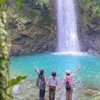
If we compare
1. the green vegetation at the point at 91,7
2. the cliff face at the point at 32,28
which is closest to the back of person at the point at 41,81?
the cliff face at the point at 32,28

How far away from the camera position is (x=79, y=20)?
2831 centimetres

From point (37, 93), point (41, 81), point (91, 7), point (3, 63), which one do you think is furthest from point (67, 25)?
point (3, 63)

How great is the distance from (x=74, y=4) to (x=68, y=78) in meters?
20.7

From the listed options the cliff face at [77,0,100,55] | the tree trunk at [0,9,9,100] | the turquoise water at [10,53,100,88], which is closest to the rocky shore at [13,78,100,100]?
the turquoise water at [10,53,100,88]

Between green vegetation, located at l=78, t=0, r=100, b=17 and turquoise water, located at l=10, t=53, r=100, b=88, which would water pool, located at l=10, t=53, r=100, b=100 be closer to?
turquoise water, located at l=10, t=53, r=100, b=88

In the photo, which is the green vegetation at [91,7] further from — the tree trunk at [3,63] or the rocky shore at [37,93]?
the tree trunk at [3,63]

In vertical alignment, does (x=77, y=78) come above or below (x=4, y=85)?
below

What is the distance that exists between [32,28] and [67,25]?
14.3 feet

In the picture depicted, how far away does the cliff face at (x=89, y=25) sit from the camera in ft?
84.1

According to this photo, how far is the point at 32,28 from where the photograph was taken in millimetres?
26719

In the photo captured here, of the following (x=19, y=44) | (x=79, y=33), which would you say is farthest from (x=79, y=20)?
(x=19, y=44)

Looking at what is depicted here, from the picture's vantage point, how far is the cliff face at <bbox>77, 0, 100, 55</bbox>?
2564cm

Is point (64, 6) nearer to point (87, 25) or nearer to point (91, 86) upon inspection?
point (87, 25)

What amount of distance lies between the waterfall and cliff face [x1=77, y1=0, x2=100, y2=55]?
27.9 inches
